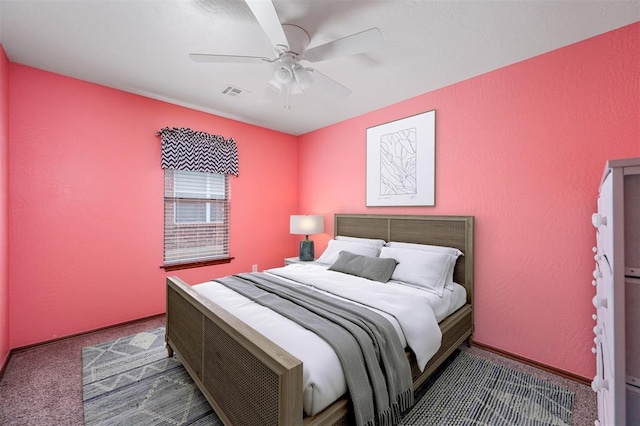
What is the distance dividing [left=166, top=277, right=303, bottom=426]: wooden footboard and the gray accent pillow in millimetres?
1488

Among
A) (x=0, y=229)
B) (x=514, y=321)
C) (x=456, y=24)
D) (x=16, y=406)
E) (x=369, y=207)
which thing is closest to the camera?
(x=16, y=406)

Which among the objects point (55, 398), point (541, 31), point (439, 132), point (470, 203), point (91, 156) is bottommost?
point (55, 398)

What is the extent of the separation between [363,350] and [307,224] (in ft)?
8.70

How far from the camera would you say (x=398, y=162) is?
3.37m

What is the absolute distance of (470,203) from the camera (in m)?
2.83

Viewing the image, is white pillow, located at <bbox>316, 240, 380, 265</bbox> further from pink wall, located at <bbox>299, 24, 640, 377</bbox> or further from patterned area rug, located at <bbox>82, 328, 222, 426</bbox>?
patterned area rug, located at <bbox>82, 328, 222, 426</bbox>

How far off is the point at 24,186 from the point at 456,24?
3.99 meters

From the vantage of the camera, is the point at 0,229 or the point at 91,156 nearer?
the point at 0,229

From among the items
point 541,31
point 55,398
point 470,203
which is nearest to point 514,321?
point 470,203

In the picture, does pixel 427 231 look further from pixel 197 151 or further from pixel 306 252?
pixel 197 151

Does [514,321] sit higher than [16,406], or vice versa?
[514,321]

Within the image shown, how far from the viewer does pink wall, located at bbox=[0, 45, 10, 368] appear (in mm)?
2305

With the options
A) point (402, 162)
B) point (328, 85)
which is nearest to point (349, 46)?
point (328, 85)

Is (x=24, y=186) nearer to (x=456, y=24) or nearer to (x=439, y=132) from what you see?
(x=456, y=24)
